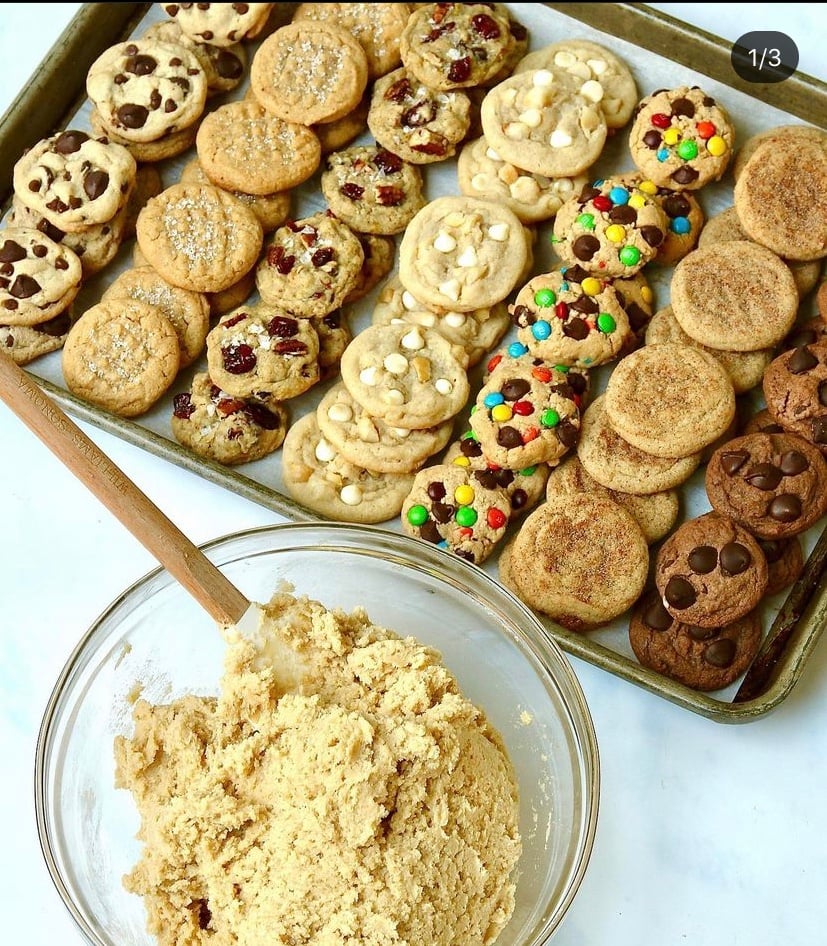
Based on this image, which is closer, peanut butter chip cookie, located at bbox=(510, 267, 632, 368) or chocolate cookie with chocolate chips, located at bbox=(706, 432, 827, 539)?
chocolate cookie with chocolate chips, located at bbox=(706, 432, 827, 539)

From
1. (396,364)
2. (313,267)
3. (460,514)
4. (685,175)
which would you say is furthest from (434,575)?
(685,175)

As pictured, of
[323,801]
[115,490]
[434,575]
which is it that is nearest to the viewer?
[323,801]

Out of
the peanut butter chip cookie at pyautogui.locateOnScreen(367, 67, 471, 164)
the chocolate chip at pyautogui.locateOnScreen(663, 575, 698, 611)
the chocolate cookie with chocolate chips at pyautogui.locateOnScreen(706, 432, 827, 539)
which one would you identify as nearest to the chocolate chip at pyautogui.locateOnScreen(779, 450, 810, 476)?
the chocolate cookie with chocolate chips at pyautogui.locateOnScreen(706, 432, 827, 539)

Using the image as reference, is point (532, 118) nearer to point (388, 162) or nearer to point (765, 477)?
point (388, 162)

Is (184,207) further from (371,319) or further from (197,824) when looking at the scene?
(197,824)

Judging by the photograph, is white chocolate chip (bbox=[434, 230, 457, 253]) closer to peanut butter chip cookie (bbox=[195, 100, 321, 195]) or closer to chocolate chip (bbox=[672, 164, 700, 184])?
peanut butter chip cookie (bbox=[195, 100, 321, 195])

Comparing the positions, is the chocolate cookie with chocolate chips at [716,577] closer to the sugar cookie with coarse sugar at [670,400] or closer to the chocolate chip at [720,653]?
the chocolate chip at [720,653]
